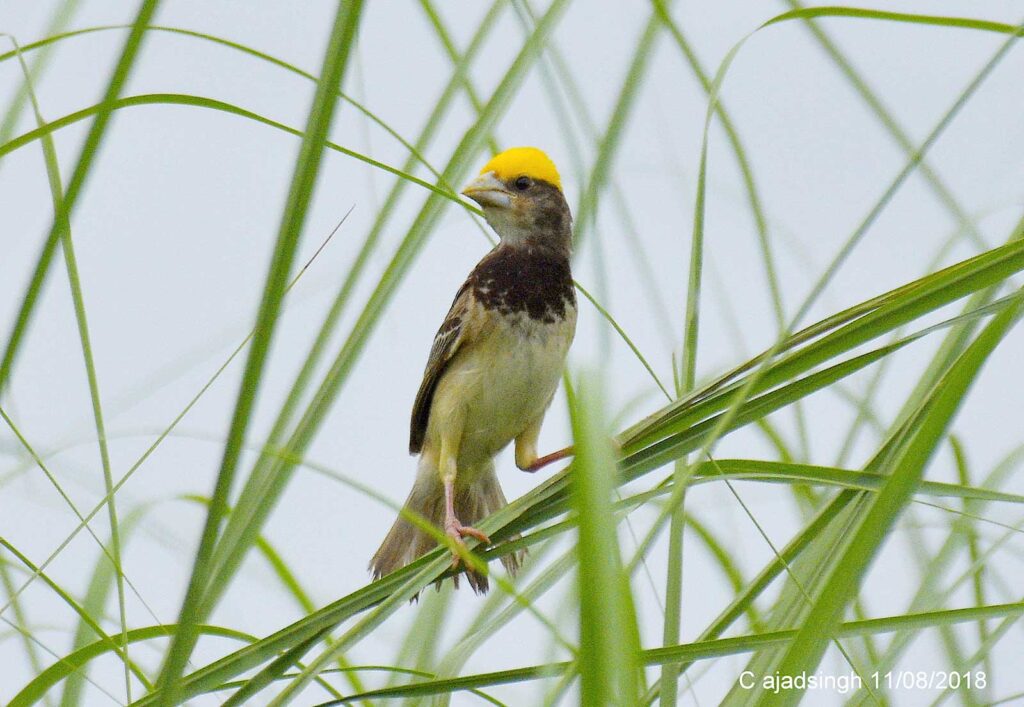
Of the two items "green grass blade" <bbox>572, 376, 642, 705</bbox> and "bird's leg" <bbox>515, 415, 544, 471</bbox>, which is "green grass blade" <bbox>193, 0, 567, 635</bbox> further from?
"bird's leg" <bbox>515, 415, 544, 471</bbox>

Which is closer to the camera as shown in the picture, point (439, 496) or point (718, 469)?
point (718, 469)

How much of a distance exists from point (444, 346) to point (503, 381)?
27cm

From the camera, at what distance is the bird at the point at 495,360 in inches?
143

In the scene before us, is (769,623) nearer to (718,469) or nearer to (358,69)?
(718,469)

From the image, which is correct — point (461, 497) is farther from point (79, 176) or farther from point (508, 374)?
point (79, 176)

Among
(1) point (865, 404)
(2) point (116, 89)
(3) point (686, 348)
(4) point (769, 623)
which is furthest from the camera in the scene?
(1) point (865, 404)

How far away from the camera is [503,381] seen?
3629mm

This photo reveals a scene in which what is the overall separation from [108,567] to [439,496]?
5.84 ft

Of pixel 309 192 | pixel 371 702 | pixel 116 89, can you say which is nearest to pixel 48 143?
pixel 116 89

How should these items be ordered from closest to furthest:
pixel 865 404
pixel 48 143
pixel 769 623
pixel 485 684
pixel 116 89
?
pixel 116 89 → pixel 485 684 → pixel 48 143 → pixel 769 623 → pixel 865 404

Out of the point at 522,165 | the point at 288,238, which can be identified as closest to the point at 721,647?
the point at 288,238

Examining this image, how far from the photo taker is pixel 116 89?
53.5 inches

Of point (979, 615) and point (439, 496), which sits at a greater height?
point (439, 496)

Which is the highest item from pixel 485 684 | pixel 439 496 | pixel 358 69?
pixel 439 496
